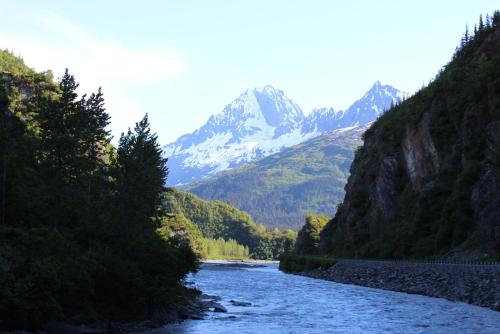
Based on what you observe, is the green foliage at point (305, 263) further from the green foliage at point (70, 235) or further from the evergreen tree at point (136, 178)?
the green foliage at point (70, 235)

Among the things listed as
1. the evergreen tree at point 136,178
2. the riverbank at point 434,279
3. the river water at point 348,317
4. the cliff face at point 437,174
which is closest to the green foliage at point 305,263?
the cliff face at point 437,174

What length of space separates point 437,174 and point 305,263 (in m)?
50.2

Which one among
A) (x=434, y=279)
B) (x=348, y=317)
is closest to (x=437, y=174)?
(x=434, y=279)

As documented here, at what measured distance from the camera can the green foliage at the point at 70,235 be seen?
3372 cm

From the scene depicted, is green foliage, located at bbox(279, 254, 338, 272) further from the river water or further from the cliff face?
the river water

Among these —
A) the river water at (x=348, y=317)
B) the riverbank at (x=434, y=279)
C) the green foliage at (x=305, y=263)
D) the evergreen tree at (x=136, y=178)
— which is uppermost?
the evergreen tree at (x=136, y=178)

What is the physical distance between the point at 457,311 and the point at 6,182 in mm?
42213

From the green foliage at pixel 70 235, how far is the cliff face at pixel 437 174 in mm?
39596

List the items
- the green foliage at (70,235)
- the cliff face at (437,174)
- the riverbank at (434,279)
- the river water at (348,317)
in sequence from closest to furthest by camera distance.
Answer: the green foliage at (70,235) < the river water at (348,317) < the riverbank at (434,279) < the cliff face at (437,174)

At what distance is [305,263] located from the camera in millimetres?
147500

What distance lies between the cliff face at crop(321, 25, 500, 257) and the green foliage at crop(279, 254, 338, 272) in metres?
6.43

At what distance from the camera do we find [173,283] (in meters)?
59.4

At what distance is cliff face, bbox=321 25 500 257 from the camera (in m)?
86.5

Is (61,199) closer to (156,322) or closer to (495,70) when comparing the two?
(156,322)
